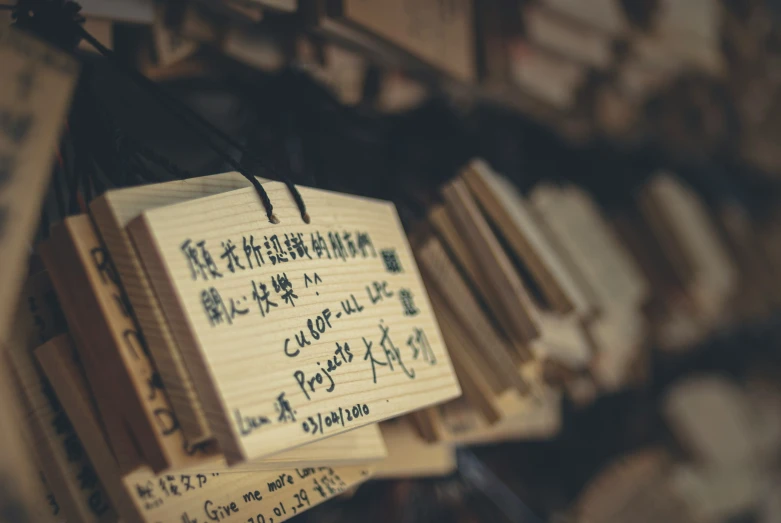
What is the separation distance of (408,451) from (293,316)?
0.30m

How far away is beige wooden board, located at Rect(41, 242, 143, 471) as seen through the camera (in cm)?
42

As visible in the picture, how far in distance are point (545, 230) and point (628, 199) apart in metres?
0.56

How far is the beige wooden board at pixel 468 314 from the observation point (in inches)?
25.6

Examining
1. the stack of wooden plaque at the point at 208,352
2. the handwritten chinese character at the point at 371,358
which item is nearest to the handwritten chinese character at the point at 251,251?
the stack of wooden plaque at the point at 208,352

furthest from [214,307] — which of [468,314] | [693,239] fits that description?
[693,239]

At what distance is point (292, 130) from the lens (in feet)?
2.38

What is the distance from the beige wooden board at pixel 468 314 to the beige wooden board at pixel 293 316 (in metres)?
0.11

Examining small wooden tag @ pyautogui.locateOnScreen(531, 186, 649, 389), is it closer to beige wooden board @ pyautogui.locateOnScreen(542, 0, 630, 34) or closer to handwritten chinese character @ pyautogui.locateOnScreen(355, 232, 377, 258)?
beige wooden board @ pyautogui.locateOnScreen(542, 0, 630, 34)

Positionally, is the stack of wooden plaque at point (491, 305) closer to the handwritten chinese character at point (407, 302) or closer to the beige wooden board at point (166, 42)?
the handwritten chinese character at point (407, 302)

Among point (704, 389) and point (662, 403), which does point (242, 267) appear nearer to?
point (662, 403)

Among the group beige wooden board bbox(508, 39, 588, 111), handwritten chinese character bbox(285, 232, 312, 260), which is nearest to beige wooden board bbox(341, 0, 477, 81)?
beige wooden board bbox(508, 39, 588, 111)

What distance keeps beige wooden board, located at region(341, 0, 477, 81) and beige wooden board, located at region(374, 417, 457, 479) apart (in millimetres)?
415

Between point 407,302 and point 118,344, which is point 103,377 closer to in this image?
point 118,344

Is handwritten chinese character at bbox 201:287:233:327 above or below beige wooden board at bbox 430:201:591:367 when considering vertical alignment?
above
